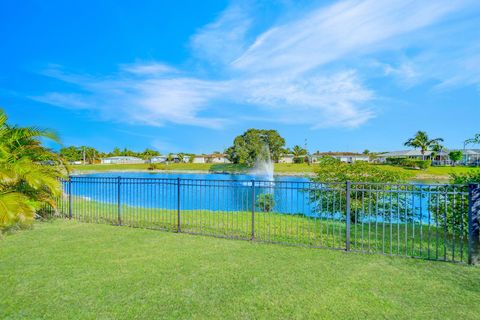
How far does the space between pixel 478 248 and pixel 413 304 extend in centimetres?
258

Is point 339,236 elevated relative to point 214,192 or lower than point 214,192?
lower

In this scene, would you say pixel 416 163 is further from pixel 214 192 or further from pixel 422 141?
pixel 214 192

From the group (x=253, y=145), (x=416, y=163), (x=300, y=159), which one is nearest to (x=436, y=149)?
(x=416, y=163)

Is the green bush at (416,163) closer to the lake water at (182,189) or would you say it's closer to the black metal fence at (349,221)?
the black metal fence at (349,221)

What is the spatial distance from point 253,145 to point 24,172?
52.9m

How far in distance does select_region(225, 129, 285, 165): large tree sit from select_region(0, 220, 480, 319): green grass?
52.4 metres

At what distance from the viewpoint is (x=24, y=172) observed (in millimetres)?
7125

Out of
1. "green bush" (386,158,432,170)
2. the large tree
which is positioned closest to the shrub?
the large tree

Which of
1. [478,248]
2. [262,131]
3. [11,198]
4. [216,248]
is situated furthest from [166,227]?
[262,131]

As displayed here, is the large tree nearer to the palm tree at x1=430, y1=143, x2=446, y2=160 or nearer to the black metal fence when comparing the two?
the palm tree at x1=430, y1=143, x2=446, y2=160

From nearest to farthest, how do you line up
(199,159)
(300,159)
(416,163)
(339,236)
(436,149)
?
(339,236)
(416,163)
(436,149)
(300,159)
(199,159)

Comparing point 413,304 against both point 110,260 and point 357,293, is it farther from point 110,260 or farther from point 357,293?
point 110,260

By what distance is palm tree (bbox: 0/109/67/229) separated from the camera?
6.47m

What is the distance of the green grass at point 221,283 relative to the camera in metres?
3.56
